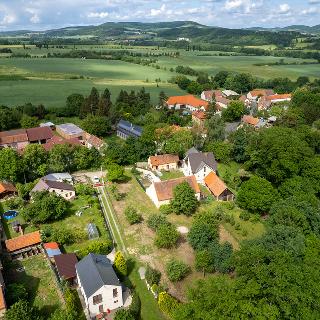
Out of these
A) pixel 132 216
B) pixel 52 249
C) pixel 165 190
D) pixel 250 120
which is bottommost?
pixel 250 120

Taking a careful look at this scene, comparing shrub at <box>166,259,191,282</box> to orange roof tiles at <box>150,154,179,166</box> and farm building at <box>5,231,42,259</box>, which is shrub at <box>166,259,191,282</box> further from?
orange roof tiles at <box>150,154,179,166</box>

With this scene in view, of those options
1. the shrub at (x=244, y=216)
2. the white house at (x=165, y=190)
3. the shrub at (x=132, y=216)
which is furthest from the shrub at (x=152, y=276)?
the shrub at (x=244, y=216)

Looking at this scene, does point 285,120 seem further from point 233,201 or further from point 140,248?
point 140,248

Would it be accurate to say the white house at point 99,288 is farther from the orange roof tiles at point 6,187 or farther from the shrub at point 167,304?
the orange roof tiles at point 6,187

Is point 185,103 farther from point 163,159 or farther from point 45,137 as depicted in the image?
point 163,159

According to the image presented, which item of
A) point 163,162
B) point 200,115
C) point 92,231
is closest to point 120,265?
point 92,231

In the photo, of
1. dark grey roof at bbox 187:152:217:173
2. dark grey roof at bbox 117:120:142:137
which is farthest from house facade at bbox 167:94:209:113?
dark grey roof at bbox 187:152:217:173

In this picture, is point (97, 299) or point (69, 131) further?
point (69, 131)
